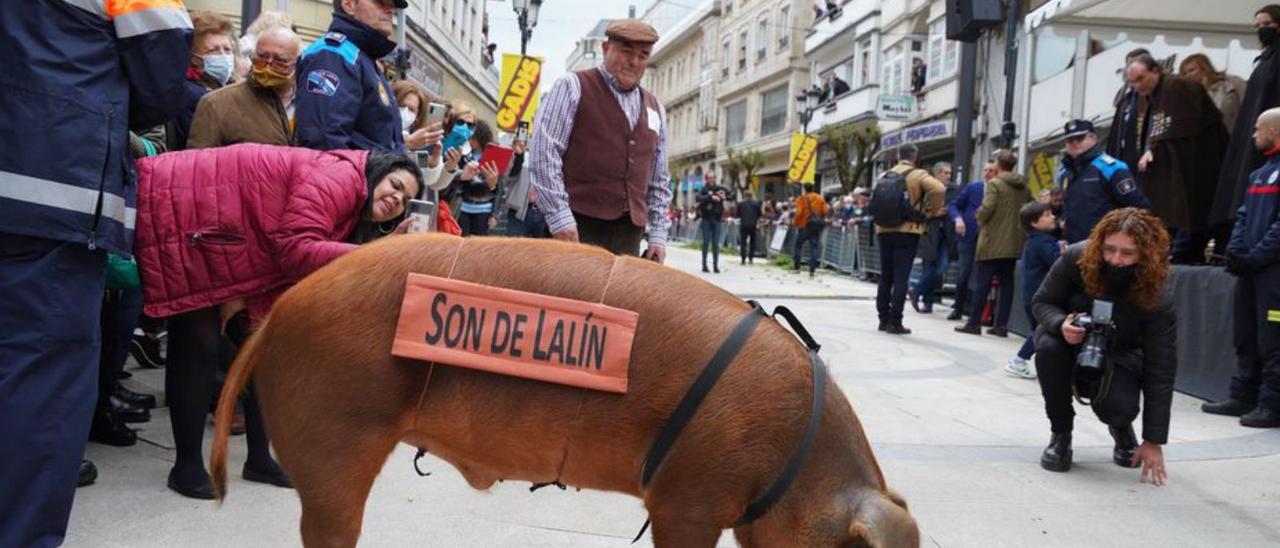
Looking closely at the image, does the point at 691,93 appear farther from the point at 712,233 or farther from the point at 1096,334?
the point at 1096,334

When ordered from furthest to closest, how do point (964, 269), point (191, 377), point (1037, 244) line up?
point (964, 269), point (1037, 244), point (191, 377)

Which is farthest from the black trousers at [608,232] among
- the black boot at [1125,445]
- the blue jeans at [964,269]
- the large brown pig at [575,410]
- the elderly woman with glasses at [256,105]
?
the blue jeans at [964,269]

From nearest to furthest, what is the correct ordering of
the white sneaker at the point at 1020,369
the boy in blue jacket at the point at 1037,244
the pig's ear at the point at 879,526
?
the pig's ear at the point at 879,526 < the white sneaker at the point at 1020,369 < the boy in blue jacket at the point at 1037,244

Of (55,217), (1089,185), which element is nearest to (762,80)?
(1089,185)

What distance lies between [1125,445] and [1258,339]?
1830 mm

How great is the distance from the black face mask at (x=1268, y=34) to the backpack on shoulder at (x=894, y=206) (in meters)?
3.22

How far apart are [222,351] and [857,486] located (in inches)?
126

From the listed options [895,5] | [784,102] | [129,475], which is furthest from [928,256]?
[784,102]

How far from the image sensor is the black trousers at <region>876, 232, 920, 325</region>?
30.7ft

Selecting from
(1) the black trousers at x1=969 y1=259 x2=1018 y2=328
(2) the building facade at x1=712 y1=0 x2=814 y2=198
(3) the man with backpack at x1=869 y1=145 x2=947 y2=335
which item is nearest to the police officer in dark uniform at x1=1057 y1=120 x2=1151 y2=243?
(3) the man with backpack at x1=869 y1=145 x2=947 y2=335

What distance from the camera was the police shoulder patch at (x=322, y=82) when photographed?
3.54 m

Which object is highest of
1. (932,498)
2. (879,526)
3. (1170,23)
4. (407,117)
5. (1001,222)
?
(1170,23)

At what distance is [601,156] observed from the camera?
434 cm

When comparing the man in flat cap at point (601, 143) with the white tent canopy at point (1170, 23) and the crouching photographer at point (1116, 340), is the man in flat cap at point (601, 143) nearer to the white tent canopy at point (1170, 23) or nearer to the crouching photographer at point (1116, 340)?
the crouching photographer at point (1116, 340)
